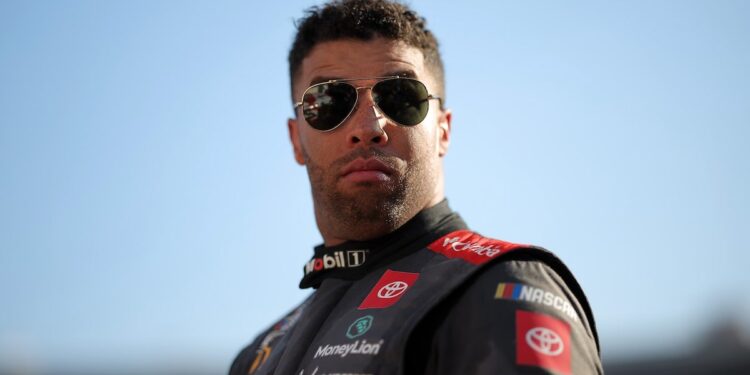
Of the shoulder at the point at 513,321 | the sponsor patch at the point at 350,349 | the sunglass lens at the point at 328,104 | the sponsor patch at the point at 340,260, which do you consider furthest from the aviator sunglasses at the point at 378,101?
the sponsor patch at the point at 350,349

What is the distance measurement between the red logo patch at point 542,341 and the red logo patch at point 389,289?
2.31 ft

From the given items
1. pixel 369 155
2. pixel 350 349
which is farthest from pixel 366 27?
pixel 350 349

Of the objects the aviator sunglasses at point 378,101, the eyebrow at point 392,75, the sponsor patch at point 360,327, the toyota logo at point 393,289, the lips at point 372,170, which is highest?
the eyebrow at point 392,75

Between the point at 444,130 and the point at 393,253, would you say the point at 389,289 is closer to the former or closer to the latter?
the point at 393,253

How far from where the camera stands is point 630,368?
26125mm

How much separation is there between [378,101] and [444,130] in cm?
63

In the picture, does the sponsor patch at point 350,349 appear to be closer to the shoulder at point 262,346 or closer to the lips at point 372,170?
the lips at point 372,170

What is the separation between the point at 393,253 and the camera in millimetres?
4098

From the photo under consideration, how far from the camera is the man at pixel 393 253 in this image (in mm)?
3062

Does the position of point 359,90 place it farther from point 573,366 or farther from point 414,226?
point 573,366

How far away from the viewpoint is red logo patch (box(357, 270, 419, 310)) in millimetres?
3609

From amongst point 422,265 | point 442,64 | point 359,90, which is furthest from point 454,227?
point 442,64

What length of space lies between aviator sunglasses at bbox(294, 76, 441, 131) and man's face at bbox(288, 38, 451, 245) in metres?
0.03

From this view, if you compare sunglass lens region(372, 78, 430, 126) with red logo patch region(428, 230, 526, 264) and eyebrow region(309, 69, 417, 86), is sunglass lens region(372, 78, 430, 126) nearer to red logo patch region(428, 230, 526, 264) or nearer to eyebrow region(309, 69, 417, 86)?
eyebrow region(309, 69, 417, 86)
